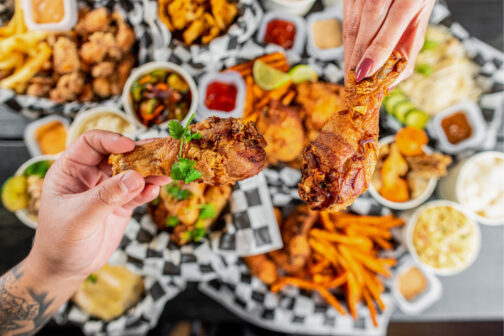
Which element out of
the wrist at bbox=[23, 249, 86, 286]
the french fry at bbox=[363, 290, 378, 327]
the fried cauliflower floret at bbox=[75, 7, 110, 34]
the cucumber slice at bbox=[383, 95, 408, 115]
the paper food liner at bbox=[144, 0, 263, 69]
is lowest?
the french fry at bbox=[363, 290, 378, 327]

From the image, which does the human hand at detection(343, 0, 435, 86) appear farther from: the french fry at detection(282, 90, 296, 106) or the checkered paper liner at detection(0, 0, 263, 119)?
the checkered paper liner at detection(0, 0, 263, 119)

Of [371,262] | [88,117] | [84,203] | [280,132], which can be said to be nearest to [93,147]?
[84,203]

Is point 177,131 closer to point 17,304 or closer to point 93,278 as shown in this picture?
point 17,304

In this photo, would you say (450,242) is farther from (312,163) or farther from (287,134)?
(312,163)

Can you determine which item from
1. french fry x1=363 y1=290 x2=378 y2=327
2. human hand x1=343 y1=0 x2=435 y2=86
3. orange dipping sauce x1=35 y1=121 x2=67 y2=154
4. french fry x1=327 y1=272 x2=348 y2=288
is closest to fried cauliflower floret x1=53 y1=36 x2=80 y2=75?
orange dipping sauce x1=35 y1=121 x2=67 y2=154

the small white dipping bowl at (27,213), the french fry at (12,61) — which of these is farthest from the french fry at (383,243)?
the french fry at (12,61)
